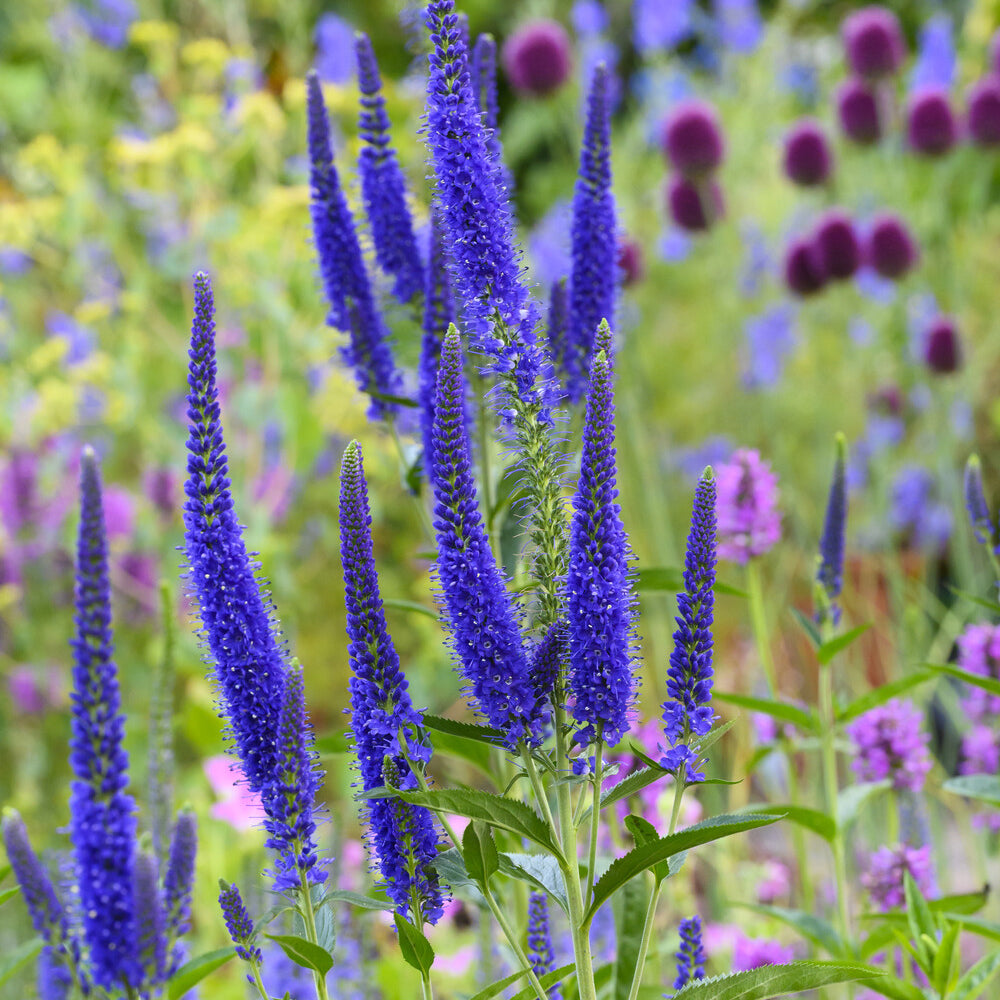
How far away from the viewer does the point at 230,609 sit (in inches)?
38.3

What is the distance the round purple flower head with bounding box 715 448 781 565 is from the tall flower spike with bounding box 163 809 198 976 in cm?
107

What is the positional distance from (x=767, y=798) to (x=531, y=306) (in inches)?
94.8

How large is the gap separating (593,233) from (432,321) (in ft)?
0.78

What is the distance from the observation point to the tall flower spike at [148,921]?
0.89m

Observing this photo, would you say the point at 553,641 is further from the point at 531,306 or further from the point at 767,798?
the point at 767,798

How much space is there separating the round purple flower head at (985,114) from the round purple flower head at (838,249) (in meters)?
0.56

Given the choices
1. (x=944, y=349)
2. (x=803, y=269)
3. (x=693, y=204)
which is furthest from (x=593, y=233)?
(x=693, y=204)

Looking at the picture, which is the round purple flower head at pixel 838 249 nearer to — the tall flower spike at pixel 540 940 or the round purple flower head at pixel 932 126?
the round purple flower head at pixel 932 126

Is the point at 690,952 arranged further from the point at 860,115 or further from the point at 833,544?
the point at 860,115

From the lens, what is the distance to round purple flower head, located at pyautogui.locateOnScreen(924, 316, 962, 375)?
139 inches

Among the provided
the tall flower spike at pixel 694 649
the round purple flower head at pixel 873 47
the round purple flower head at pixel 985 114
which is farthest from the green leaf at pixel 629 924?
the round purple flower head at pixel 873 47

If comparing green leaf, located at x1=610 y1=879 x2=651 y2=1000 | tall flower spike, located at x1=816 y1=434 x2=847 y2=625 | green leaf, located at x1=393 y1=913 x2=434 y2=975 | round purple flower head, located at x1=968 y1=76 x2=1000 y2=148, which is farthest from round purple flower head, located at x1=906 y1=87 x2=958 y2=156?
green leaf, located at x1=393 y1=913 x2=434 y2=975

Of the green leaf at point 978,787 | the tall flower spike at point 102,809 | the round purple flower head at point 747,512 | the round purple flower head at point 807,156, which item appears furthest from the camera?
the round purple flower head at point 807,156

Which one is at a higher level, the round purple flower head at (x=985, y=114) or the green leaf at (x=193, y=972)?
the round purple flower head at (x=985, y=114)
